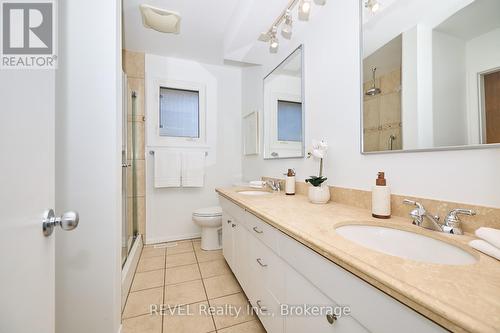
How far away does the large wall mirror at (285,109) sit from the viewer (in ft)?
5.55

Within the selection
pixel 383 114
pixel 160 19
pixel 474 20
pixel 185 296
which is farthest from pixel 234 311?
pixel 160 19

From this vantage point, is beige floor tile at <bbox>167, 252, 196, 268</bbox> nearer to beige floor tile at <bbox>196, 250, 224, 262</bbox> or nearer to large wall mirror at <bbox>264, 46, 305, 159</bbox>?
beige floor tile at <bbox>196, 250, 224, 262</bbox>

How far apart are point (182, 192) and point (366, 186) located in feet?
7.17

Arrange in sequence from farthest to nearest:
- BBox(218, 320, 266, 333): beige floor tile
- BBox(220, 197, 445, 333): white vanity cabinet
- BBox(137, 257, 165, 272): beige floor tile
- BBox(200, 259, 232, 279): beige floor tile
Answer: BBox(137, 257, 165, 272): beige floor tile < BBox(200, 259, 232, 279): beige floor tile < BBox(218, 320, 266, 333): beige floor tile < BBox(220, 197, 445, 333): white vanity cabinet

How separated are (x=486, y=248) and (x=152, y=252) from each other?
8.43ft

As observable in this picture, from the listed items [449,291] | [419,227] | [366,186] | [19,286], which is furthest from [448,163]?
[19,286]

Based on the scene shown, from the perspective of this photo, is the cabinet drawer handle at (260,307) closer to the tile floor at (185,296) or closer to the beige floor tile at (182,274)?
the tile floor at (185,296)

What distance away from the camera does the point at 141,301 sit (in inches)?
58.0

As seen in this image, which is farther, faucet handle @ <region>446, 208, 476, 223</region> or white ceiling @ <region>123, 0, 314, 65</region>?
white ceiling @ <region>123, 0, 314, 65</region>

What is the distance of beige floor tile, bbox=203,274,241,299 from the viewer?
1.55 meters

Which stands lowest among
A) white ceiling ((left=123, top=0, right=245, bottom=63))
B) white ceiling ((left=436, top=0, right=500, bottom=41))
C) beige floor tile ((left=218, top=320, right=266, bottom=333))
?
beige floor tile ((left=218, top=320, right=266, bottom=333))

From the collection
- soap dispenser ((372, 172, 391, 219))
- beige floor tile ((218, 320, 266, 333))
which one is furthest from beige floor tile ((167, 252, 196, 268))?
soap dispenser ((372, 172, 391, 219))

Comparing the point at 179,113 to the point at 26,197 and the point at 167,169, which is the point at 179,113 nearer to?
the point at 167,169

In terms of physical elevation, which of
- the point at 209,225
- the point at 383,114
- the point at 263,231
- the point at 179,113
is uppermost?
the point at 179,113
